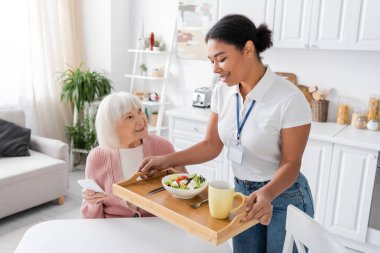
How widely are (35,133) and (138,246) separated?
3.18 m

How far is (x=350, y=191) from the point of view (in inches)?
98.4

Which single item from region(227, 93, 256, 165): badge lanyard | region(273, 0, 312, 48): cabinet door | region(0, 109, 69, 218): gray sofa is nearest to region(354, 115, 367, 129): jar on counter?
region(273, 0, 312, 48): cabinet door

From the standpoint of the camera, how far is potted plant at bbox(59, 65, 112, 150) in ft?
12.2

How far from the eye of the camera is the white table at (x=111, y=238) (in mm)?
1124

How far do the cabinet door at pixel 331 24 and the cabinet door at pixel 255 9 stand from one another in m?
0.35

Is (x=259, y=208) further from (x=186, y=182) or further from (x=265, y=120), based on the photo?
(x=265, y=120)

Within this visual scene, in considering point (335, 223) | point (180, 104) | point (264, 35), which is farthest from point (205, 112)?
point (264, 35)

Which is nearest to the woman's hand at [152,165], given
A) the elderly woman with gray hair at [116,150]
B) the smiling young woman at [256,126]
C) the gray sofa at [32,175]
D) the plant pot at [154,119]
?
the smiling young woman at [256,126]

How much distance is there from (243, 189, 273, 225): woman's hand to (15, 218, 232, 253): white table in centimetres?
21

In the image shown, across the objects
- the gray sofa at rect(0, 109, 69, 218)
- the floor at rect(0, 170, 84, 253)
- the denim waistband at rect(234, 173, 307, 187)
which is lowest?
the floor at rect(0, 170, 84, 253)

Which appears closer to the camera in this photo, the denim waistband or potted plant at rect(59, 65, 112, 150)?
the denim waistband

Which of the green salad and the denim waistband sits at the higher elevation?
the green salad

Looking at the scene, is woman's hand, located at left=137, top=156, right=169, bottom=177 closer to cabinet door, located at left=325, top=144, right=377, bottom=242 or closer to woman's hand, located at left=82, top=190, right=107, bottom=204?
woman's hand, located at left=82, top=190, right=107, bottom=204

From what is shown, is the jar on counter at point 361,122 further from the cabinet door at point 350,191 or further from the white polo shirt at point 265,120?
the white polo shirt at point 265,120
